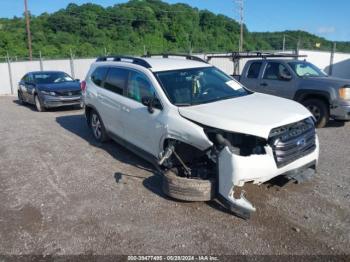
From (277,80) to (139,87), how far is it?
475 cm

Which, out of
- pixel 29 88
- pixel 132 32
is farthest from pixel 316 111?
pixel 132 32

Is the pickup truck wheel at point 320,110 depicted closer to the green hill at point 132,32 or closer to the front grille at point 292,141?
the front grille at point 292,141

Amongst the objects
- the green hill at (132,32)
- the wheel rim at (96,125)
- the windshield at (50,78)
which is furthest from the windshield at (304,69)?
the green hill at (132,32)

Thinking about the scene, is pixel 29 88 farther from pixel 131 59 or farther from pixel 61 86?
pixel 131 59

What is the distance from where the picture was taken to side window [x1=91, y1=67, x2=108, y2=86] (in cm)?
693

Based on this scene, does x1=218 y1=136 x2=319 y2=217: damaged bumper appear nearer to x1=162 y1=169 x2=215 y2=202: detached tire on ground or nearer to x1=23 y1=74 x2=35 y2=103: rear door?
x1=162 y1=169 x2=215 y2=202: detached tire on ground

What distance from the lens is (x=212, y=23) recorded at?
59.8 metres

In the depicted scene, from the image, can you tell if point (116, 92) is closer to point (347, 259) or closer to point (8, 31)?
point (347, 259)

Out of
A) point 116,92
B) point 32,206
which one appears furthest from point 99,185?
point 116,92

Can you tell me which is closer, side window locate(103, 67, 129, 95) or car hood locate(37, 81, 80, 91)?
side window locate(103, 67, 129, 95)

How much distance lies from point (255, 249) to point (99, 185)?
2582 millimetres

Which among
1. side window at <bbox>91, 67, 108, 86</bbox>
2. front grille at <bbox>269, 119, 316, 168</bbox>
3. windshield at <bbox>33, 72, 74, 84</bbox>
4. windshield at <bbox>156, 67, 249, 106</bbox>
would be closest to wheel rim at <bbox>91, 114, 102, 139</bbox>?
side window at <bbox>91, 67, 108, 86</bbox>

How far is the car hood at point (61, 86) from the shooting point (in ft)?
39.6

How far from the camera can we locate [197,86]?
5.23 meters
